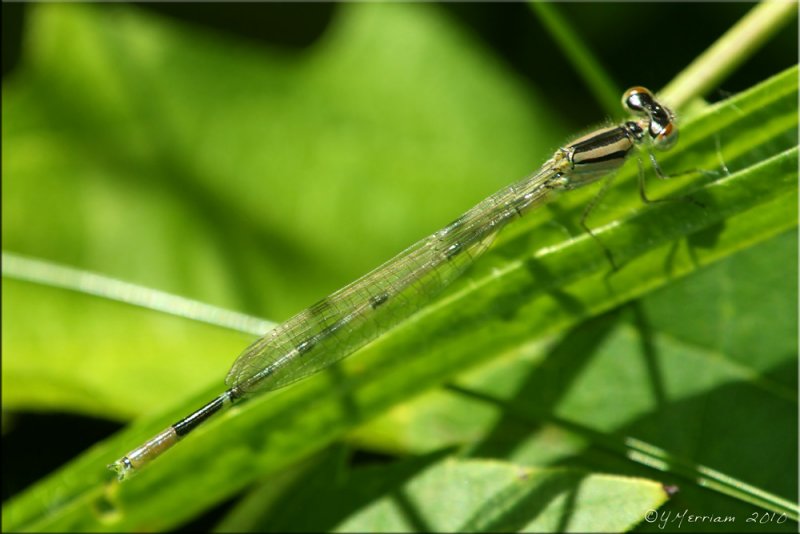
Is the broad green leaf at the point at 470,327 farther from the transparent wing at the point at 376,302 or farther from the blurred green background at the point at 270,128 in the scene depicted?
the blurred green background at the point at 270,128

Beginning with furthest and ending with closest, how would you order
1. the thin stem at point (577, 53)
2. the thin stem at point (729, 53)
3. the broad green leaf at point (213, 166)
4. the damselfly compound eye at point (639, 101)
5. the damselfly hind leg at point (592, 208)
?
the broad green leaf at point (213, 166), the thin stem at point (577, 53), the thin stem at point (729, 53), the damselfly compound eye at point (639, 101), the damselfly hind leg at point (592, 208)

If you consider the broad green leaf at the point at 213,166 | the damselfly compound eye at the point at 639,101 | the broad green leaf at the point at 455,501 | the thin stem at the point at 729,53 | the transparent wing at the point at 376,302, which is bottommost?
the broad green leaf at the point at 455,501

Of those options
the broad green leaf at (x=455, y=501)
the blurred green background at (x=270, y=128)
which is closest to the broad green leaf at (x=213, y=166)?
the blurred green background at (x=270, y=128)

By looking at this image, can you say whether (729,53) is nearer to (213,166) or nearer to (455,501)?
(455,501)

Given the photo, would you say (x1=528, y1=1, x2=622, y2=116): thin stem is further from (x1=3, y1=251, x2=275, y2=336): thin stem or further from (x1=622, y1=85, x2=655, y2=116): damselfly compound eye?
(x1=3, y1=251, x2=275, y2=336): thin stem

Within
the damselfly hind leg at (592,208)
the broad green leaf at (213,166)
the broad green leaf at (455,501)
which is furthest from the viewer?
the broad green leaf at (213,166)

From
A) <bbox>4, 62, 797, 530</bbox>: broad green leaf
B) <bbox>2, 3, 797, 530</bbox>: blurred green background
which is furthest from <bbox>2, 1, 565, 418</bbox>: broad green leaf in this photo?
<bbox>4, 62, 797, 530</bbox>: broad green leaf

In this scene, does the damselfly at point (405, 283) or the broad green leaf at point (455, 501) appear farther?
the damselfly at point (405, 283)
